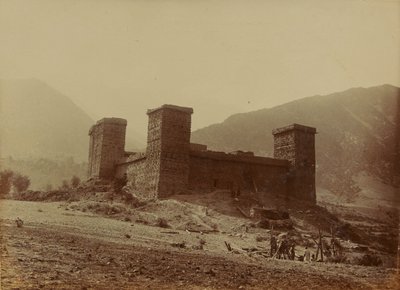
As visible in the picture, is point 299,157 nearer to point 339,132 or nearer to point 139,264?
point 139,264

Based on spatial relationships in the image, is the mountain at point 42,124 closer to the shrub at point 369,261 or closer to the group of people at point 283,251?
the group of people at point 283,251

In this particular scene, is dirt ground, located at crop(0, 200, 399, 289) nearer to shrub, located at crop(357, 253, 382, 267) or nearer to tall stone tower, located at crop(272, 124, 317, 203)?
shrub, located at crop(357, 253, 382, 267)

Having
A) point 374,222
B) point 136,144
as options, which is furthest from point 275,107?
point 374,222

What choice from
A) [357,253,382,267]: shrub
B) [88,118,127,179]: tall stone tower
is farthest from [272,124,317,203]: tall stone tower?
[357,253,382,267]: shrub

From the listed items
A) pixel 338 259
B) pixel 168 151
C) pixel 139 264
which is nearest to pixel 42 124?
pixel 168 151

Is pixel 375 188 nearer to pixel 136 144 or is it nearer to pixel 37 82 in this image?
pixel 136 144

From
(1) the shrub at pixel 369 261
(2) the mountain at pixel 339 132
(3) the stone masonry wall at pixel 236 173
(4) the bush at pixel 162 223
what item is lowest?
(1) the shrub at pixel 369 261

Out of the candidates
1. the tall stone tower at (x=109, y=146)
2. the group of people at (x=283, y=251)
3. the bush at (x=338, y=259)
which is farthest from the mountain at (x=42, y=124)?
the bush at (x=338, y=259)
